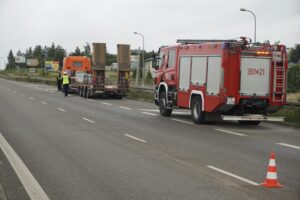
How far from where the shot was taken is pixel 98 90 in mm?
34844

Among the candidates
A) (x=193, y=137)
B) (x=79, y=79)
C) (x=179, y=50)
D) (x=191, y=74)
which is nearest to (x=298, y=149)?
(x=193, y=137)

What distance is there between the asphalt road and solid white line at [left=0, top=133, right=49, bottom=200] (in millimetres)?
106

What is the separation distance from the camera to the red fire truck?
1748 centimetres

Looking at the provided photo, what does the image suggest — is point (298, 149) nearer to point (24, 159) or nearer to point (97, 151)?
A: point (97, 151)

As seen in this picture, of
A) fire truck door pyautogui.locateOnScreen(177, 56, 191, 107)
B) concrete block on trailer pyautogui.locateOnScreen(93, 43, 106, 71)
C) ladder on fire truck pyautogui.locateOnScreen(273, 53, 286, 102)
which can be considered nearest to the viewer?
ladder on fire truck pyautogui.locateOnScreen(273, 53, 286, 102)

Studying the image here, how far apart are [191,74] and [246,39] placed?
2587 millimetres

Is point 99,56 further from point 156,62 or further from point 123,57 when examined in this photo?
point 156,62

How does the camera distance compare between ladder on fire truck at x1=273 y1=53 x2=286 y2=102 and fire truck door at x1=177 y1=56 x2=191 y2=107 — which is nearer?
ladder on fire truck at x1=273 y1=53 x2=286 y2=102

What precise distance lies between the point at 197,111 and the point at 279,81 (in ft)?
9.60

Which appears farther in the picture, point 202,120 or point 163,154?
point 202,120

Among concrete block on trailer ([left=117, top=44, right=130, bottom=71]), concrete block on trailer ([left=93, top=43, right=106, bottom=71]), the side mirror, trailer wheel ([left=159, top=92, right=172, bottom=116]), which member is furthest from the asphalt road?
concrete block on trailer ([left=117, top=44, right=130, bottom=71])

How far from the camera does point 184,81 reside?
65.7 feet

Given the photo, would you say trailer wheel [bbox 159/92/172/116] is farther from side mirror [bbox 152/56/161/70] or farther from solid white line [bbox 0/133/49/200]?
solid white line [bbox 0/133/49/200]

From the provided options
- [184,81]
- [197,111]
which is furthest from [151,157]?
[184,81]
